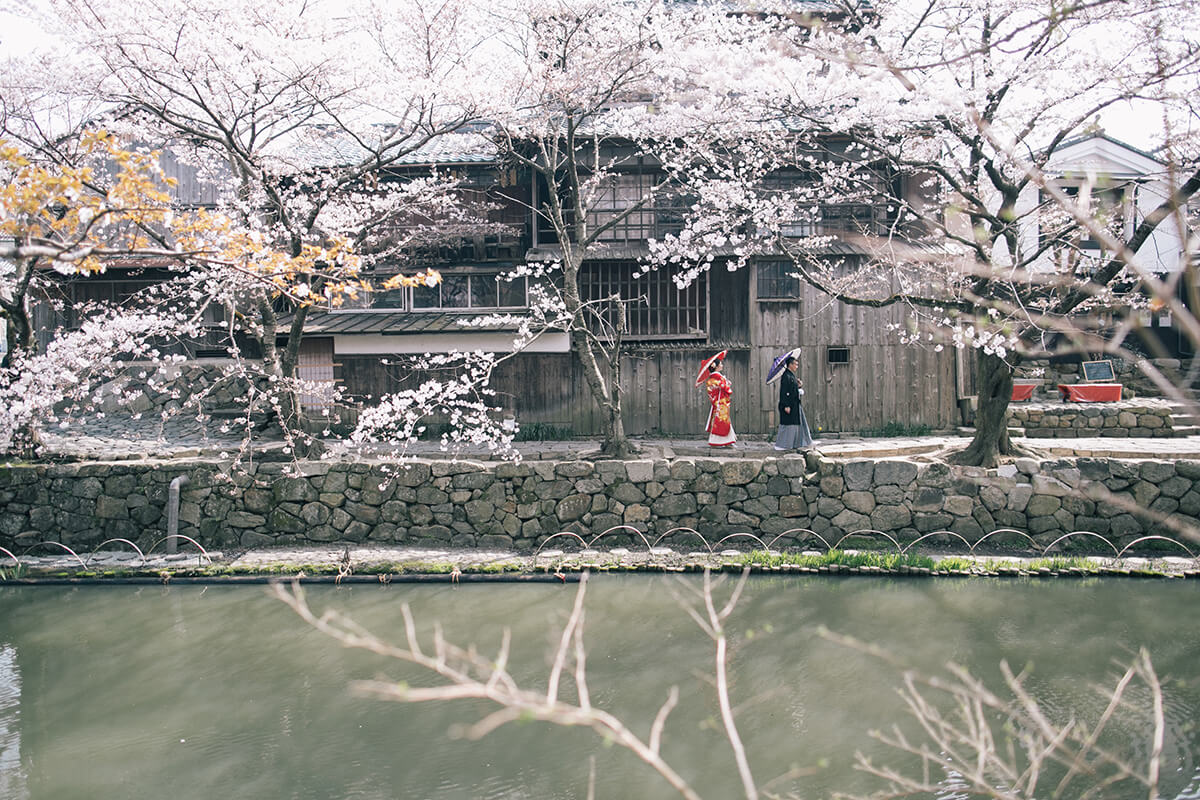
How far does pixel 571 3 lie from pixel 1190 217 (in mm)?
12077

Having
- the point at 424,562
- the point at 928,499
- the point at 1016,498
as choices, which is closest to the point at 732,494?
the point at 928,499

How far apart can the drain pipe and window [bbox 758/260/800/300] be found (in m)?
10.3

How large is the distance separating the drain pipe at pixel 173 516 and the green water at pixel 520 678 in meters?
1.17

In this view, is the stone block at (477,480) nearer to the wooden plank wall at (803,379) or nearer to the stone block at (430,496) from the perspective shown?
the stone block at (430,496)

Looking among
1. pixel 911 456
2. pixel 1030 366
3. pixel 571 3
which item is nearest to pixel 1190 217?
pixel 1030 366

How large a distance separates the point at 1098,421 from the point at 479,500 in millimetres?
11239

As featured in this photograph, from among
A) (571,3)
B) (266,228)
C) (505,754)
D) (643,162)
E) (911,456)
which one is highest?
(571,3)

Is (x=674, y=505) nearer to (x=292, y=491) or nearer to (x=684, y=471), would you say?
(x=684, y=471)

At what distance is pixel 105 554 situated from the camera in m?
10.5

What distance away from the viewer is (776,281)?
15.4m

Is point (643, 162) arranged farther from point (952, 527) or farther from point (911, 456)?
point (952, 527)

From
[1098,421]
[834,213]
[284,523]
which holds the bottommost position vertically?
[284,523]

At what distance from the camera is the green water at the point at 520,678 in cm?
545

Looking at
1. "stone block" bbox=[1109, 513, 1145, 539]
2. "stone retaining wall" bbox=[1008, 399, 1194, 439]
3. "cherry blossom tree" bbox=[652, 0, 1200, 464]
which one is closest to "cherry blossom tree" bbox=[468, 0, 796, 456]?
"cherry blossom tree" bbox=[652, 0, 1200, 464]
